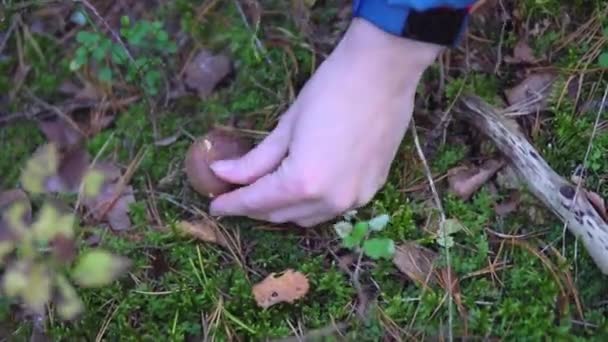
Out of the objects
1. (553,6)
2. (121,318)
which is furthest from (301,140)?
(553,6)

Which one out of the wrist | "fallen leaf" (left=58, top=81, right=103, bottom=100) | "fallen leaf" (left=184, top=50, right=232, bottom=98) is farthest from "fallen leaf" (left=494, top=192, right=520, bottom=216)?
"fallen leaf" (left=58, top=81, right=103, bottom=100)

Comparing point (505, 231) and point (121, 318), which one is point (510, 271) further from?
point (121, 318)

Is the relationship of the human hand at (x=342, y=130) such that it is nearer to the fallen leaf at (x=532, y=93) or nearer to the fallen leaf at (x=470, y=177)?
the fallen leaf at (x=470, y=177)

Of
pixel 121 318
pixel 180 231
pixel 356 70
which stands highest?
pixel 356 70

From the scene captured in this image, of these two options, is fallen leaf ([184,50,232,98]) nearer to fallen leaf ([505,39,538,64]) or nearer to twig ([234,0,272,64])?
twig ([234,0,272,64])

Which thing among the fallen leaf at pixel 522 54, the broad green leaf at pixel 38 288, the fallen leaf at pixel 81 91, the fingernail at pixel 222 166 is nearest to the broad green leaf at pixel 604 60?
the fallen leaf at pixel 522 54

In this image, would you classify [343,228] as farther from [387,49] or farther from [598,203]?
[598,203]

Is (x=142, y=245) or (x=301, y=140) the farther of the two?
(x=142, y=245)
